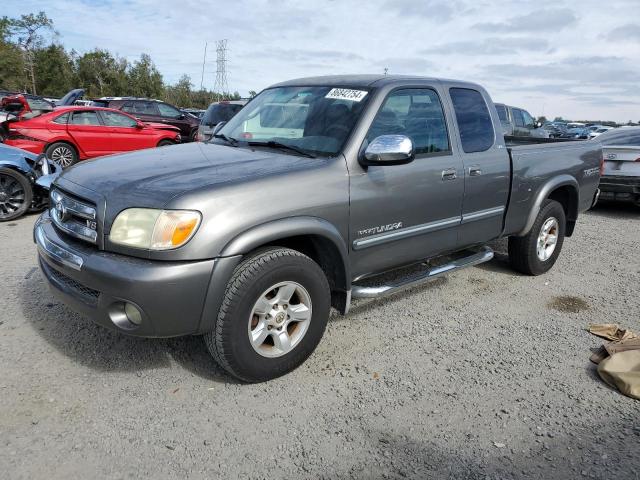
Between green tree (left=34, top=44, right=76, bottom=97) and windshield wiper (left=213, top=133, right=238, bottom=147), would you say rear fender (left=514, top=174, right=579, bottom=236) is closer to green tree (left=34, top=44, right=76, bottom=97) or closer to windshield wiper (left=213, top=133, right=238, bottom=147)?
Answer: windshield wiper (left=213, top=133, right=238, bottom=147)

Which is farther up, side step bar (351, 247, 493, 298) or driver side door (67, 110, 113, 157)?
driver side door (67, 110, 113, 157)

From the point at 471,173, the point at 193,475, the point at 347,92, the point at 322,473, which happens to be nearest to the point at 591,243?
the point at 471,173

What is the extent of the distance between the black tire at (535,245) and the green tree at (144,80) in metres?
51.1

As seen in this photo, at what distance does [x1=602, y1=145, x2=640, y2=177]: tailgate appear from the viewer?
28.2ft

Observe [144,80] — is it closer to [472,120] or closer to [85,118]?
[85,118]

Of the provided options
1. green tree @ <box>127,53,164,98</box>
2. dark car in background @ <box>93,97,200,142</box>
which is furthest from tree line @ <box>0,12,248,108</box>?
dark car in background @ <box>93,97,200,142</box>

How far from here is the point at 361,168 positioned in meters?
3.29

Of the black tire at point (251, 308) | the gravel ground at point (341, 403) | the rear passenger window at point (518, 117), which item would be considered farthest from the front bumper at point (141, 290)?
the rear passenger window at point (518, 117)

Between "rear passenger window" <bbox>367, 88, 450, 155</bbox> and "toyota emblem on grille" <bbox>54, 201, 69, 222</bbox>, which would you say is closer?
"toyota emblem on grille" <bbox>54, 201, 69, 222</bbox>

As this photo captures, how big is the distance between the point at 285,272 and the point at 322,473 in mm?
1082

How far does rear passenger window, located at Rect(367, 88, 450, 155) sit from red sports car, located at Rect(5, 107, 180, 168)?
8.34 meters

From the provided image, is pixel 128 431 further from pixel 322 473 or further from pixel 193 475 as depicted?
pixel 322 473

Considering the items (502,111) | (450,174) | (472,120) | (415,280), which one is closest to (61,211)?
(415,280)

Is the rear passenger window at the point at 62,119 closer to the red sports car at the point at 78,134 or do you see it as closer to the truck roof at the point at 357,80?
the red sports car at the point at 78,134
